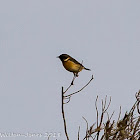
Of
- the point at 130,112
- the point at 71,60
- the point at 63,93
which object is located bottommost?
the point at 130,112

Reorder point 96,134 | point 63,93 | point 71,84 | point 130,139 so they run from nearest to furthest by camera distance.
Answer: point 130,139, point 96,134, point 63,93, point 71,84

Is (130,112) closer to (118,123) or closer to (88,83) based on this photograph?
(118,123)

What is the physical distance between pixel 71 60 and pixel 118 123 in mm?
5068

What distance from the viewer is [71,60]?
29.0 ft

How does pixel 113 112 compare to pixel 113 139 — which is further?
pixel 113 112

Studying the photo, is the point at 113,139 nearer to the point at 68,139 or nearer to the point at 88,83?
the point at 68,139

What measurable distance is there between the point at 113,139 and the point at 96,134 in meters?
0.25

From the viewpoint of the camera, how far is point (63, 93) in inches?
163

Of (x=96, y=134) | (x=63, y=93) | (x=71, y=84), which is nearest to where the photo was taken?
(x=96, y=134)

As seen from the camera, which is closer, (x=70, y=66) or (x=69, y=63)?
(x=70, y=66)

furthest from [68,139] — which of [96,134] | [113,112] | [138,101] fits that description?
[138,101]

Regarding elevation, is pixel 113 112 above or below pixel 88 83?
below

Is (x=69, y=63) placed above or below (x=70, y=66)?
Answer: above

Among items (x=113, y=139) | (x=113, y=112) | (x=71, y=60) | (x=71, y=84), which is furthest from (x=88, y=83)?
(x=71, y=60)
